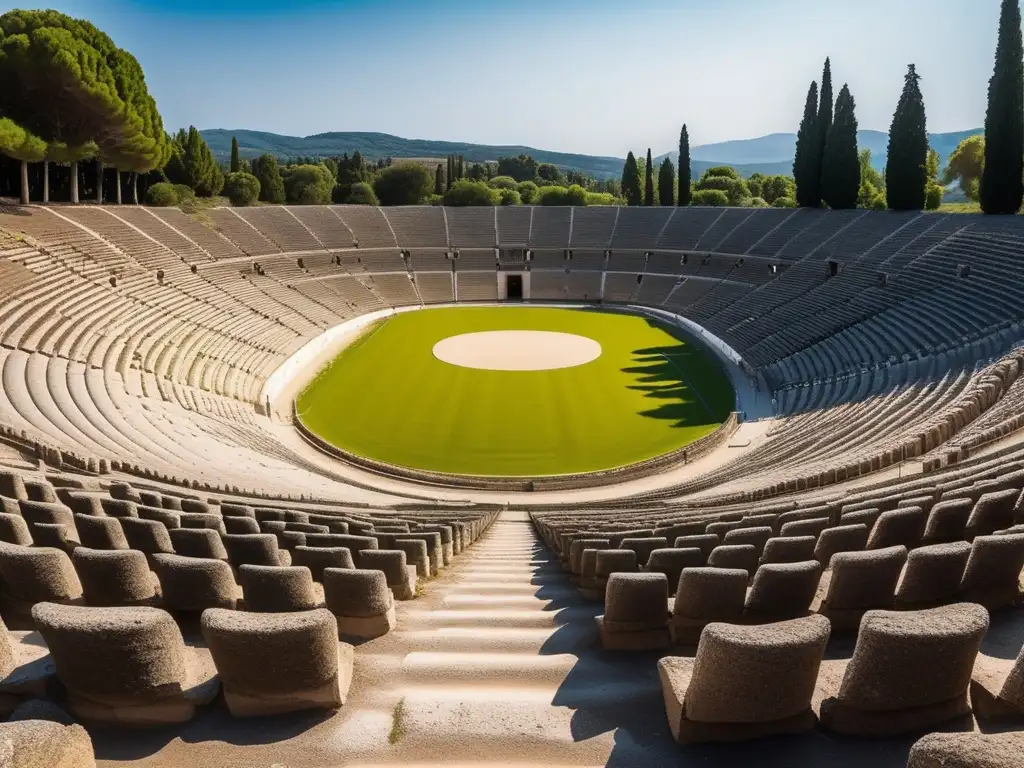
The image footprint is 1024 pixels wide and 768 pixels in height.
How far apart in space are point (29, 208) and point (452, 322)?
77.9 feet

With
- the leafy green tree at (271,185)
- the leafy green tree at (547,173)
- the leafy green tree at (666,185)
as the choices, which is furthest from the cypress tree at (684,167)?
the leafy green tree at (547,173)

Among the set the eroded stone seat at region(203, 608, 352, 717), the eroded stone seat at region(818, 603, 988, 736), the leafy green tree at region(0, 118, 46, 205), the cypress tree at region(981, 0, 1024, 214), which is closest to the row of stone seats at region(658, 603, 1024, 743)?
the eroded stone seat at region(818, 603, 988, 736)

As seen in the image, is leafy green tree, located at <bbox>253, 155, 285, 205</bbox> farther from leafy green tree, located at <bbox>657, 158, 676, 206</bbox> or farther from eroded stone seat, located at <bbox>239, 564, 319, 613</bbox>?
eroded stone seat, located at <bbox>239, 564, 319, 613</bbox>

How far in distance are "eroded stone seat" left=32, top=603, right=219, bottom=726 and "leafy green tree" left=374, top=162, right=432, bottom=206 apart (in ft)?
261

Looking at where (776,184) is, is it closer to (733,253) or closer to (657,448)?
(733,253)

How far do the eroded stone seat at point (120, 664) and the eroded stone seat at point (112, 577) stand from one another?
1.45 metres

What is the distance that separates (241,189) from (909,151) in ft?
160

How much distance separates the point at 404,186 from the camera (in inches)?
3174

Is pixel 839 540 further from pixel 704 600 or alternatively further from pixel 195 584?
pixel 195 584

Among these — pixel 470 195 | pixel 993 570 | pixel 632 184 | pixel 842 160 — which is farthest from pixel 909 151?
pixel 993 570

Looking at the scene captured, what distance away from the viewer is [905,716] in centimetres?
354

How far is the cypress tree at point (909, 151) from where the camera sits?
4447cm

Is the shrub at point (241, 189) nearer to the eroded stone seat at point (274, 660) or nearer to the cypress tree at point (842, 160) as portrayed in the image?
the cypress tree at point (842, 160)

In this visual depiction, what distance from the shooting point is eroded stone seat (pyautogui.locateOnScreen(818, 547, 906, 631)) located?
4855 millimetres
